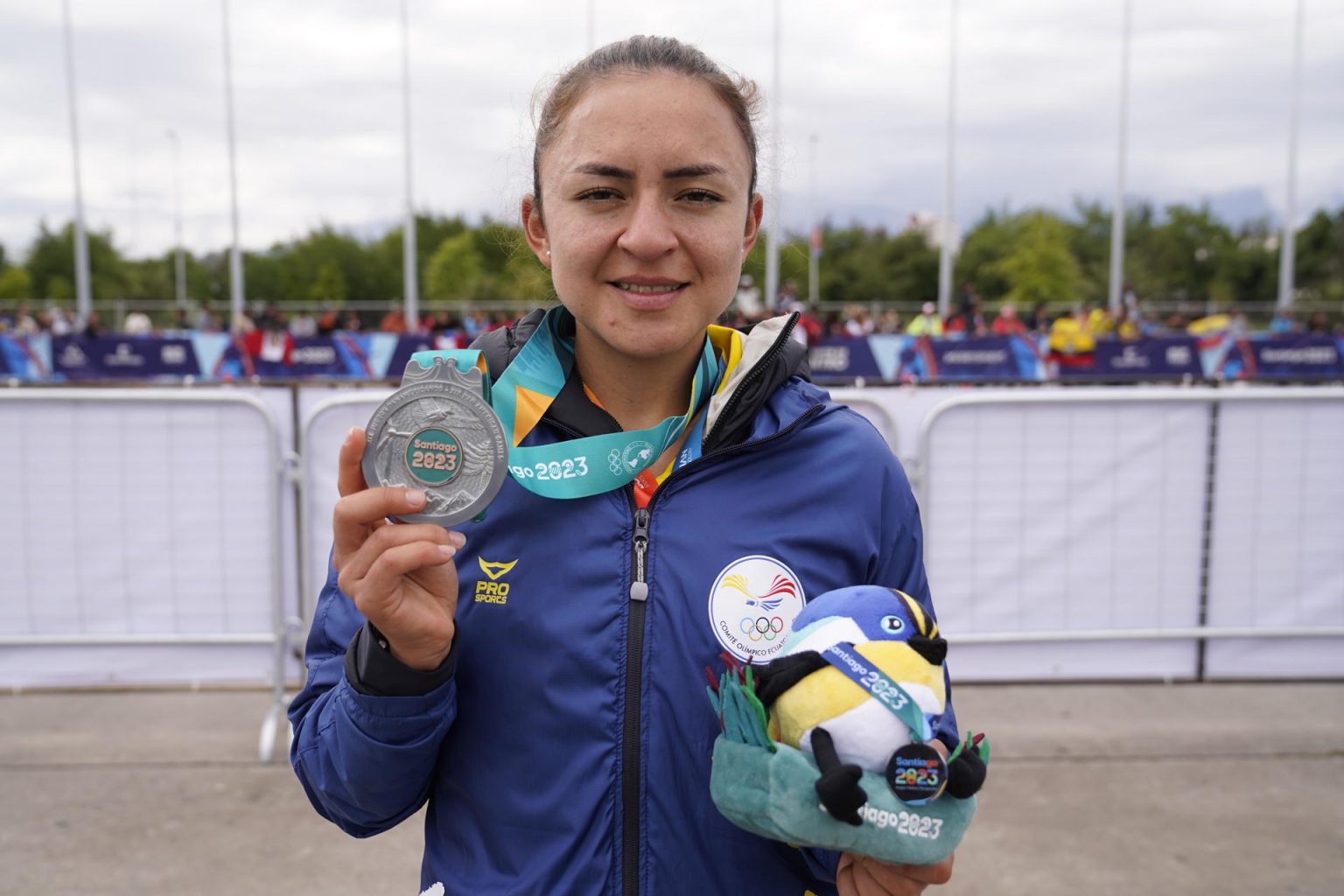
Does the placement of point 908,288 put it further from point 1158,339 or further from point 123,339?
point 123,339

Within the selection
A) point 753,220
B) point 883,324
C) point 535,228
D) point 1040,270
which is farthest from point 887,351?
point 1040,270

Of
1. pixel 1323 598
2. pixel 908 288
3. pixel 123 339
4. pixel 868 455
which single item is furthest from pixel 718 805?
pixel 908 288

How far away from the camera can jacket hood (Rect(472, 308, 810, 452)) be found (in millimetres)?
1610

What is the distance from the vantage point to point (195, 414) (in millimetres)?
4605

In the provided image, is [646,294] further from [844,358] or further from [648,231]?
[844,358]

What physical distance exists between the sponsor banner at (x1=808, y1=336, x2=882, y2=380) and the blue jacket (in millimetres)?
14645

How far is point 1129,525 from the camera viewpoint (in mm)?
4895

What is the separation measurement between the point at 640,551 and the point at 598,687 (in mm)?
208

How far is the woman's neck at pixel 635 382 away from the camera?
5.48 feet

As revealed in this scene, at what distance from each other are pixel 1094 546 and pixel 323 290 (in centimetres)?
6745

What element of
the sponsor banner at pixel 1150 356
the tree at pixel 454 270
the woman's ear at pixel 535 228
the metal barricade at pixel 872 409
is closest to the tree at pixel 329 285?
the tree at pixel 454 270

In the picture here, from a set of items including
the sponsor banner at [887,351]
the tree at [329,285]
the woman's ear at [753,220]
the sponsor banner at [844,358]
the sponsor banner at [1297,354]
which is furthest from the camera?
the tree at [329,285]

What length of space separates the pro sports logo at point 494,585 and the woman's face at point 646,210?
1.22 feet

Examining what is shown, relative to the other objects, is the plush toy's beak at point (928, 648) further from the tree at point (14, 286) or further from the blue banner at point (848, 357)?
the tree at point (14, 286)
